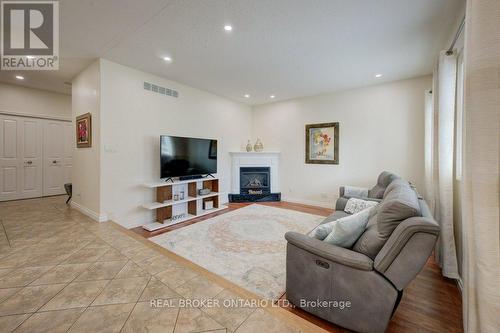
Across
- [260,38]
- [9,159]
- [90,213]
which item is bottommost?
[90,213]

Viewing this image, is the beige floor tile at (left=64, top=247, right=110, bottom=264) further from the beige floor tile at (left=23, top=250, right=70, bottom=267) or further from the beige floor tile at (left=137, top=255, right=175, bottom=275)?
the beige floor tile at (left=137, top=255, right=175, bottom=275)

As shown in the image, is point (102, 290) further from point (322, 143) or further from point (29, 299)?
point (322, 143)

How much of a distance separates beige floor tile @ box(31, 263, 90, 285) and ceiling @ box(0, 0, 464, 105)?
268 cm

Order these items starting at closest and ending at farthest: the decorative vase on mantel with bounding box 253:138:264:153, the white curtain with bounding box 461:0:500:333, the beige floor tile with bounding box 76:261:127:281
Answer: the white curtain with bounding box 461:0:500:333 → the beige floor tile with bounding box 76:261:127:281 → the decorative vase on mantel with bounding box 253:138:264:153

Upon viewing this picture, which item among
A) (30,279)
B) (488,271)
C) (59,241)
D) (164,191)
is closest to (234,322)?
(488,271)

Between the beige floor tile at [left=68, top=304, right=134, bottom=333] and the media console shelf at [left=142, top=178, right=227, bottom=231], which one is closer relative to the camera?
the beige floor tile at [left=68, top=304, right=134, bottom=333]

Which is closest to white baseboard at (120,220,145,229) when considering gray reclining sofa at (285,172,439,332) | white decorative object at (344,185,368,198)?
gray reclining sofa at (285,172,439,332)

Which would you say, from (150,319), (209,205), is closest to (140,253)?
(150,319)

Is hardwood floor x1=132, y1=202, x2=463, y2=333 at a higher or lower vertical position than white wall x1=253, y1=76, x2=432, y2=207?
lower

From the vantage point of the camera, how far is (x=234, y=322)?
4.62 feet

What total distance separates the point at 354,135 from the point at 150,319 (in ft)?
16.0

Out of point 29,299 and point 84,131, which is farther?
point 84,131

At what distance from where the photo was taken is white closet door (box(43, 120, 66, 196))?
535 cm

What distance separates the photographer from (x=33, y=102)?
5078 mm
